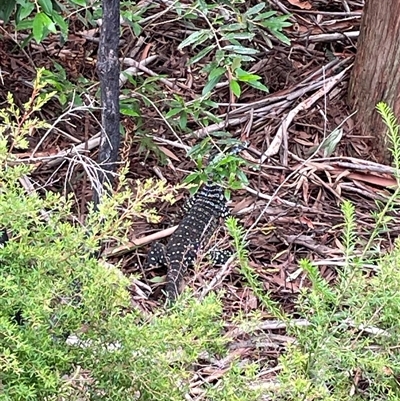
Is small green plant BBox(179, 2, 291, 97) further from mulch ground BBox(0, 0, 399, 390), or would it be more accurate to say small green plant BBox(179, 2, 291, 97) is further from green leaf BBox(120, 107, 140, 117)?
mulch ground BBox(0, 0, 399, 390)

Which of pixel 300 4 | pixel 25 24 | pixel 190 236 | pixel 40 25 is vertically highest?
pixel 40 25

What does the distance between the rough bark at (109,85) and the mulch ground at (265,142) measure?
29cm

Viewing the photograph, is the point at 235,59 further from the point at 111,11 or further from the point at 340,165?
the point at 340,165

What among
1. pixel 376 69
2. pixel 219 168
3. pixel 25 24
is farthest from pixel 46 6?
pixel 376 69

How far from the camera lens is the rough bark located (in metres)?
2.25

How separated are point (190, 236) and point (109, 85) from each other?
97 cm

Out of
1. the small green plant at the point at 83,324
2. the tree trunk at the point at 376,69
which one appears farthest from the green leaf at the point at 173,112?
the small green plant at the point at 83,324

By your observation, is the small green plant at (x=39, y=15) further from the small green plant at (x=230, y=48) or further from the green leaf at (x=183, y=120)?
the green leaf at (x=183, y=120)

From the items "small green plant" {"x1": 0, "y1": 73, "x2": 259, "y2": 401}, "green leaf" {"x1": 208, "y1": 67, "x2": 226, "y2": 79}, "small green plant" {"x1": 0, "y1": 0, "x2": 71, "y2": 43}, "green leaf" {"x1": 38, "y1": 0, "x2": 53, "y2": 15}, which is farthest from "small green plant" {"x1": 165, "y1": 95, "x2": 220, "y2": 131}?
"small green plant" {"x1": 0, "y1": 73, "x2": 259, "y2": 401}

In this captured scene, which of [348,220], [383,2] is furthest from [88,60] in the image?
[348,220]

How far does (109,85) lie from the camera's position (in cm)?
234

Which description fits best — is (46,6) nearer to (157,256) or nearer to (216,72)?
(216,72)

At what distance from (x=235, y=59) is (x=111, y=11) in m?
0.56

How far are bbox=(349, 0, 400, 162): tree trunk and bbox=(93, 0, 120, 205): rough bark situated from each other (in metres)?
1.52
